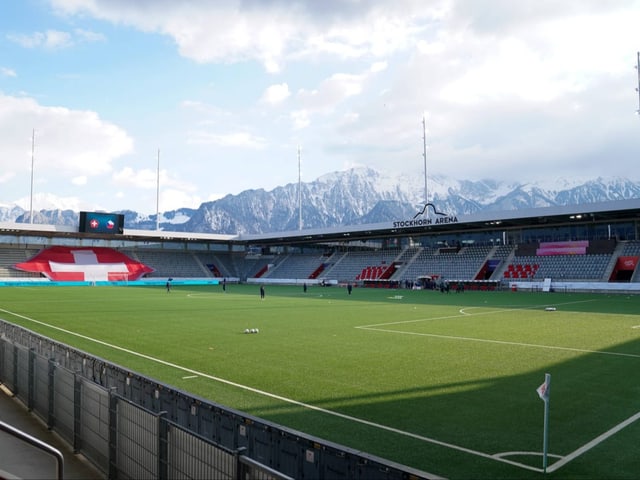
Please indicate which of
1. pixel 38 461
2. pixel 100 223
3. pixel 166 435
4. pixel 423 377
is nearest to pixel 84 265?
pixel 100 223

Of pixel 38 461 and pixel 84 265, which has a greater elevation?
pixel 84 265

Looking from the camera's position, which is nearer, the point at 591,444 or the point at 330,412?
the point at 591,444

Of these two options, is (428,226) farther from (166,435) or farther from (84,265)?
(166,435)

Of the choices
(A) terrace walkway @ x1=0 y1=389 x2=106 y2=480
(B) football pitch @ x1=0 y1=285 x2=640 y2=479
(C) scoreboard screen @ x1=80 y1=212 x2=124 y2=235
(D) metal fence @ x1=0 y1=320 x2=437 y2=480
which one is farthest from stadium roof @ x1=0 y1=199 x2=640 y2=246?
(A) terrace walkway @ x1=0 y1=389 x2=106 y2=480

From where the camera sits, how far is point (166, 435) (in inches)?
227

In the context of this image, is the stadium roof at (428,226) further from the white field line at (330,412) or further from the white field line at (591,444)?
the white field line at (330,412)

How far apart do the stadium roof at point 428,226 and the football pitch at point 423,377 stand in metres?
29.2

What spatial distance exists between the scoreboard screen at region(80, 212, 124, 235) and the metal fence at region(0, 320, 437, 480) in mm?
68287

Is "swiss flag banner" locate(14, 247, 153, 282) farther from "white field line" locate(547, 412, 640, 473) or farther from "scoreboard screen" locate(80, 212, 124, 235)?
"white field line" locate(547, 412, 640, 473)

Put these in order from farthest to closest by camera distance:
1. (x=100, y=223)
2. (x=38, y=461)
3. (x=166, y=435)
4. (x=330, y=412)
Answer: (x=100, y=223) → (x=330, y=412) → (x=38, y=461) → (x=166, y=435)

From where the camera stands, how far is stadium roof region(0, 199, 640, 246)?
53969 mm

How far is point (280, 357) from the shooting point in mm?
15992

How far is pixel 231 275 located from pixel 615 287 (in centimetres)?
6110

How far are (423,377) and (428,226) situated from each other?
5389 centimetres
